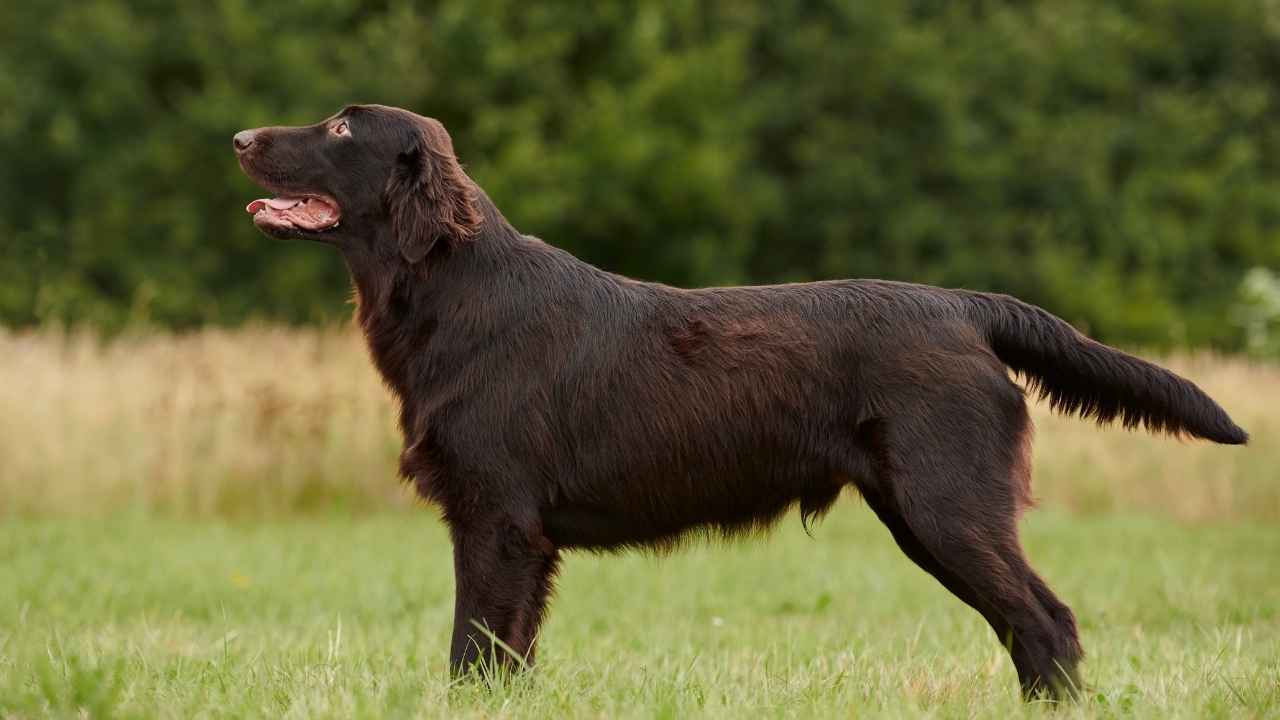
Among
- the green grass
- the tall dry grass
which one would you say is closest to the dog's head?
the green grass

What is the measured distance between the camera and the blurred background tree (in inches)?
→ 910

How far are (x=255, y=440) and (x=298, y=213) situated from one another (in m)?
7.68

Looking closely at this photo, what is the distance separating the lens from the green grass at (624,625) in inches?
171

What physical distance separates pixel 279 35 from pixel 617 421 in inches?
816

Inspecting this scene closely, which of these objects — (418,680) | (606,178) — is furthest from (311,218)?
(606,178)

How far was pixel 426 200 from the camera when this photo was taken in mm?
5023

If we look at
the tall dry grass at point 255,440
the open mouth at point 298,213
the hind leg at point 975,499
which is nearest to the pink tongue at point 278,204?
the open mouth at point 298,213

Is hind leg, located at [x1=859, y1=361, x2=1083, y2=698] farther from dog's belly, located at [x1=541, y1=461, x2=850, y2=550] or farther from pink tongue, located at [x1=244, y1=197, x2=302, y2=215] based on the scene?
pink tongue, located at [x1=244, y1=197, x2=302, y2=215]

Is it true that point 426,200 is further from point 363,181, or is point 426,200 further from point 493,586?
point 493,586

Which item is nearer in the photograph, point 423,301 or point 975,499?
point 975,499

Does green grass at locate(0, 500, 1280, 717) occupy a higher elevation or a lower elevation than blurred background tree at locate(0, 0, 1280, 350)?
lower

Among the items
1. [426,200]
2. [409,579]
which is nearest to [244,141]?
[426,200]

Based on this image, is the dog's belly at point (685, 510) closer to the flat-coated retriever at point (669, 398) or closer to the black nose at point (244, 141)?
the flat-coated retriever at point (669, 398)

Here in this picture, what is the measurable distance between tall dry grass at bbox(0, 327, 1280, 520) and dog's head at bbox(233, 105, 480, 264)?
282 inches
